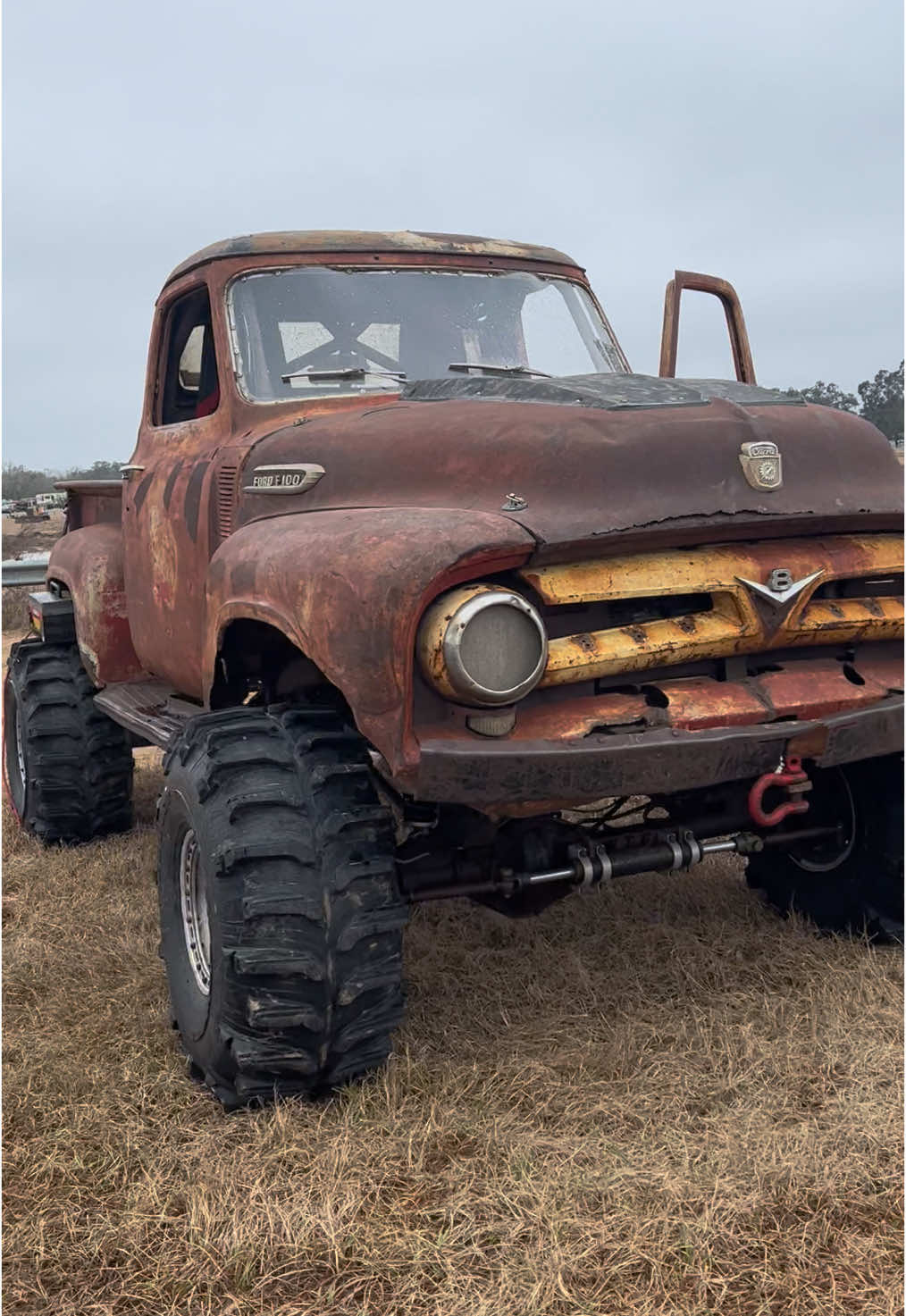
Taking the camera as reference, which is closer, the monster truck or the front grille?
the monster truck

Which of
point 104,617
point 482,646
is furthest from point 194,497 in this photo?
point 482,646

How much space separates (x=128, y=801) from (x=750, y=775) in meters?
3.65

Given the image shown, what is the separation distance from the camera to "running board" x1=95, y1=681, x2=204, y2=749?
14.6 feet

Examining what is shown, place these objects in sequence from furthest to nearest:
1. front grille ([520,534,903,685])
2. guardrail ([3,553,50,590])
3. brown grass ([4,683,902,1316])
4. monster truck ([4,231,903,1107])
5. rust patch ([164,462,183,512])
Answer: guardrail ([3,553,50,590])
rust patch ([164,462,183,512])
front grille ([520,534,903,685])
monster truck ([4,231,903,1107])
brown grass ([4,683,902,1316])

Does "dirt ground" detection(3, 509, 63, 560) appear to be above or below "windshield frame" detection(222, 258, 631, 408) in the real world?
below

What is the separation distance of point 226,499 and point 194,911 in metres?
1.32

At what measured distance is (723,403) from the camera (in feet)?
11.5

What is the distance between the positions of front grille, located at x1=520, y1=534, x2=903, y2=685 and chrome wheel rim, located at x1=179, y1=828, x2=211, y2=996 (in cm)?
122

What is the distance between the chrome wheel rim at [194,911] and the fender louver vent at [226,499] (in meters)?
1.04

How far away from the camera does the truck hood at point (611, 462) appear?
125 inches

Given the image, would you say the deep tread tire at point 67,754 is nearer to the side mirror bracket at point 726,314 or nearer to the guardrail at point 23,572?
the side mirror bracket at point 726,314

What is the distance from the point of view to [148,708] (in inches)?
191

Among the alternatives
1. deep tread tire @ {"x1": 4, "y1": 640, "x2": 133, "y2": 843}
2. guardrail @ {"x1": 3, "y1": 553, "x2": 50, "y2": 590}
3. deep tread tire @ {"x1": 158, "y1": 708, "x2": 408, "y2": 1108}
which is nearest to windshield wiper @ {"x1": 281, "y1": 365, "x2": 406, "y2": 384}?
deep tread tire @ {"x1": 158, "y1": 708, "x2": 408, "y2": 1108}

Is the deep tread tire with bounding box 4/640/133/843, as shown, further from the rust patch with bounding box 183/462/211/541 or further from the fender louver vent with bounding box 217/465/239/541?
the fender louver vent with bounding box 217/465/239/541
